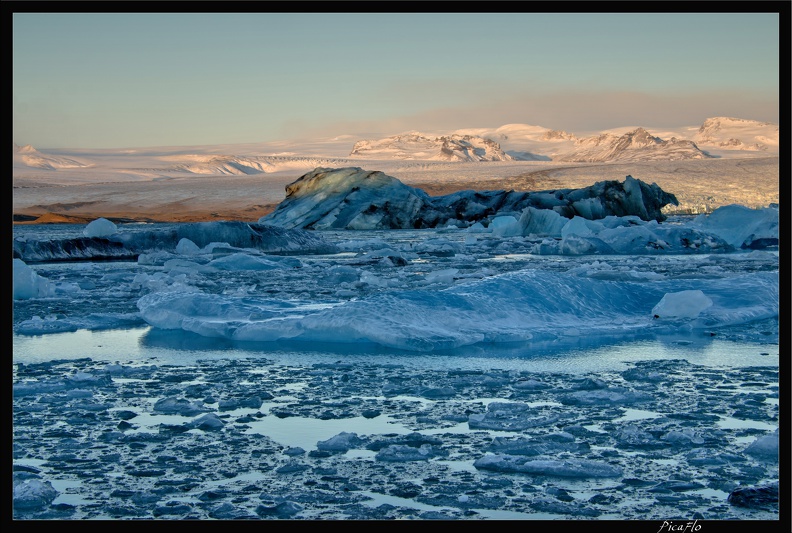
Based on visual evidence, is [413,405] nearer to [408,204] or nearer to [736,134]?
[408,204]

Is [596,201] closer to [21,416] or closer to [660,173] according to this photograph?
[660,173]

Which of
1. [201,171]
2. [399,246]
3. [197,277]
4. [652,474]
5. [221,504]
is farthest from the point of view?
[201,171]

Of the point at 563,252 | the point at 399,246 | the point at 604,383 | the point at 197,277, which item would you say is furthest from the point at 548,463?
the point at 399,246

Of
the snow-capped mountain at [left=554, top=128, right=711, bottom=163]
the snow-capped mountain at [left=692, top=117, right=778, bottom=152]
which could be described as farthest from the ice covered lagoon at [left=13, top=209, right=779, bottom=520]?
the snow-capped mountain at [left=692, top=117, right=778, bottom=152]

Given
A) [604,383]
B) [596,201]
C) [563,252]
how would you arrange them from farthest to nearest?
[596,201] < [563,252] < [604,383]
